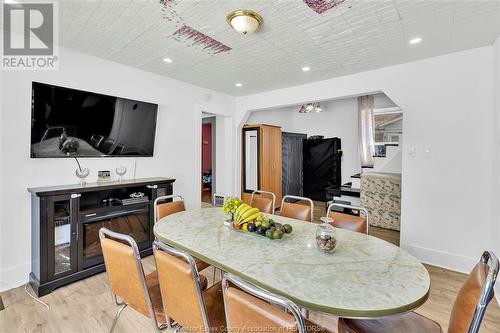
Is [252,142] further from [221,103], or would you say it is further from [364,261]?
[364,261]

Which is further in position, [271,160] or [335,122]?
[335,122]

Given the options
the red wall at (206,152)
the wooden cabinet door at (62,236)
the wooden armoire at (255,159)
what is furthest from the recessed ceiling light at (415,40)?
the red wall at (206,152)

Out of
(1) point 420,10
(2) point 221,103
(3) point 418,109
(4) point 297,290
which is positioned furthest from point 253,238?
(2) point 221,103

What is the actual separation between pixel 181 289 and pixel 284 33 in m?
2.35

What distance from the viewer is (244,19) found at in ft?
6.72

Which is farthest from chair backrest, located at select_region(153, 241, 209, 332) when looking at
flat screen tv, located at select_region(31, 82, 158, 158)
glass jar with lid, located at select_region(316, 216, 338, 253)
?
flat screen tv, located at select_region(31, 82, 158, 158)

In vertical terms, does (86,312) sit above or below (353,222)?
below

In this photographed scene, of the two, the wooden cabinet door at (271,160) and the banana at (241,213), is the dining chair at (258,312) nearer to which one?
the banana at (241,213)

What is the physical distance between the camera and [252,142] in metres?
5.53

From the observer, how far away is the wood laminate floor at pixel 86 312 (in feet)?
6.31

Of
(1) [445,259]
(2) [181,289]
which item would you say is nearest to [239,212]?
(2) [181,289]

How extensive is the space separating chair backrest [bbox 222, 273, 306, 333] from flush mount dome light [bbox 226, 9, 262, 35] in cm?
197
